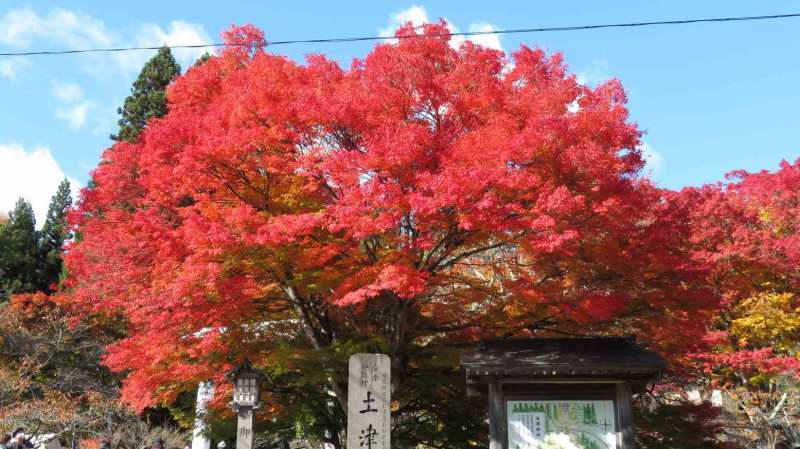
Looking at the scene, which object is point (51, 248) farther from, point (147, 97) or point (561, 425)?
point (561, 425)

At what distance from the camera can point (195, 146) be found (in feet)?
39.5

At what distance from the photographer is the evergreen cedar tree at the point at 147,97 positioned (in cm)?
2933

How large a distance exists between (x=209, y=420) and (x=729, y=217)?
17689mm

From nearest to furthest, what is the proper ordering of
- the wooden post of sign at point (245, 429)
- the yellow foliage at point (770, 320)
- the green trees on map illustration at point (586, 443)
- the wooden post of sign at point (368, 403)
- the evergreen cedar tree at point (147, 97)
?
1. the wooden post of sign at point (368, 403)
2. the green trees on map illustration at point (586, 443)
3. the wooden post of sign at point (245, 429)
4. the yellow foliage at point (770, 320)
5. the evergreen cedar tree at point (147, 97)

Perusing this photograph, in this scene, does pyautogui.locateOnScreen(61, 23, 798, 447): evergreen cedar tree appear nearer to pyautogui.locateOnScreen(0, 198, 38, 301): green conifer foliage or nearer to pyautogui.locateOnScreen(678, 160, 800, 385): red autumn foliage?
pyautogui.locateOnScreen(678, 160, 800, 385): red autumn foliage

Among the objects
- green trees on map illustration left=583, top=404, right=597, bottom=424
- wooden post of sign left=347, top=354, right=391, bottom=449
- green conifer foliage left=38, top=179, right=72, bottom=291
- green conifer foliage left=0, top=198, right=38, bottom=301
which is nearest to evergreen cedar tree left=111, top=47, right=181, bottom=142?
green conifer foliage left=38, top=179, right=72, bottom=291

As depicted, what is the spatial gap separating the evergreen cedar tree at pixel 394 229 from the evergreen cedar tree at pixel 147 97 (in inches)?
605

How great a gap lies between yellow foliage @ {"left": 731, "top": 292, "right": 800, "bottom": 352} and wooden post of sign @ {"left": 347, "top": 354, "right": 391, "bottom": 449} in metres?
14.3

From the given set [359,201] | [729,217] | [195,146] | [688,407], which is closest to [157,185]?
[195,146]

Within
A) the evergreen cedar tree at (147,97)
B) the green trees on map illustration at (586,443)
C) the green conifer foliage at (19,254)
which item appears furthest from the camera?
the green conifer foliage at (19,254)

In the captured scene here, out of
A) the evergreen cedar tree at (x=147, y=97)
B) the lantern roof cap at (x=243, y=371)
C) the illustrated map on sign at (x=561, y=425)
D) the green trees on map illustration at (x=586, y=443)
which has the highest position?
the evergreen cedar tree at (x=147, y=97)

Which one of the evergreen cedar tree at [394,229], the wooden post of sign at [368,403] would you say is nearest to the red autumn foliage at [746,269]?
the evergreen cedar tree at [394,229]

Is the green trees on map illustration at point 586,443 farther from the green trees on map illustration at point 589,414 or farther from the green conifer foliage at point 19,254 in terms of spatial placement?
the green conifer foliage at point 19,254

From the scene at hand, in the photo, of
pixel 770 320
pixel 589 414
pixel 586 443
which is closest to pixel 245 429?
pixel 586 443
